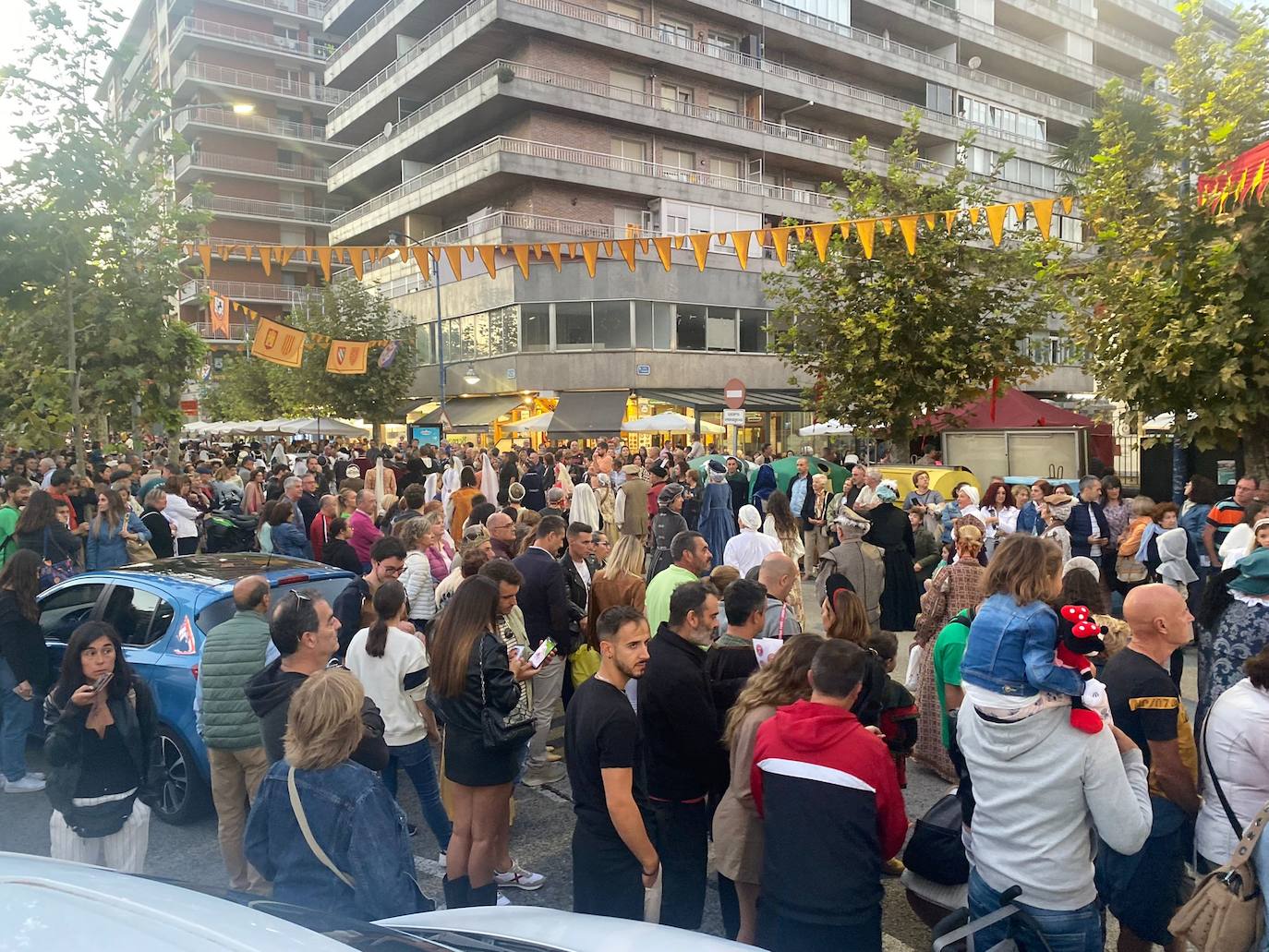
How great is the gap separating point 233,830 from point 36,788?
8.08 ft

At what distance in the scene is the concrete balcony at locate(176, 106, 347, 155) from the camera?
5241 cm

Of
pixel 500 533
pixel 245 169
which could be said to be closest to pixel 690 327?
pixel 500 533

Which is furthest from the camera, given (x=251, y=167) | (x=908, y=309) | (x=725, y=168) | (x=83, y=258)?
(x=251, y=167)

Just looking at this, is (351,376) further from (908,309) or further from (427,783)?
(427,783)

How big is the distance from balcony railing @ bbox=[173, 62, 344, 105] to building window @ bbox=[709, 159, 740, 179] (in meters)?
29.9

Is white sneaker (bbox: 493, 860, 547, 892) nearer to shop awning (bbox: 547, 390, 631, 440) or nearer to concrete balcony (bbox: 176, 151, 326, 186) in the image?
shop awning (bbox: 547, 390, 631, 440)

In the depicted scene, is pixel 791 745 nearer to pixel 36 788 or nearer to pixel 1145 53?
pixel 36 788

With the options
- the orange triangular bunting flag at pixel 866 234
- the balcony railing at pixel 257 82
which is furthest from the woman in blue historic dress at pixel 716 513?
the balcony railing at pixel 257 82

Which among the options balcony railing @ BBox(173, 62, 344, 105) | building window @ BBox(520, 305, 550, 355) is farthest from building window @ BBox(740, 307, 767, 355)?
balcony railing @ BBox(173, 62, 344, 105)

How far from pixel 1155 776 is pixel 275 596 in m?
4.83

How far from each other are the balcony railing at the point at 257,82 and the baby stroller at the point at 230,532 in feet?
165

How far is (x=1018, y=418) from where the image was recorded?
730 inches

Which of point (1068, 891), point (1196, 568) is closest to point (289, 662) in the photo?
point (1068, 891)

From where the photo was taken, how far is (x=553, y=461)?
17.5 metres
